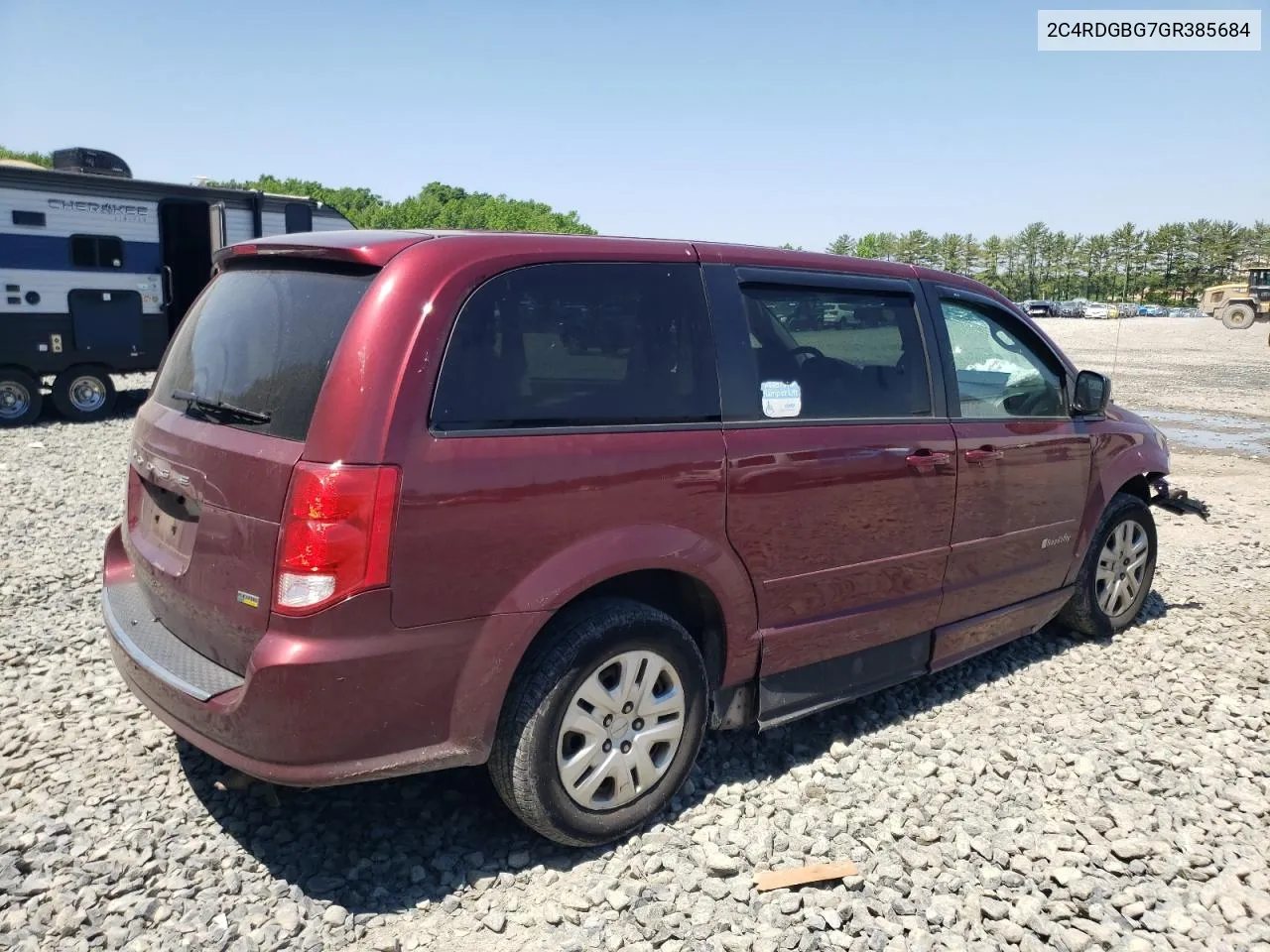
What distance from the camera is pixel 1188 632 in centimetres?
544

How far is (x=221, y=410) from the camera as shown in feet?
9.93

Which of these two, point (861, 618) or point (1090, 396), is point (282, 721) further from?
point (1090, 396)

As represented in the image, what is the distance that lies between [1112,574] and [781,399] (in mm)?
2850

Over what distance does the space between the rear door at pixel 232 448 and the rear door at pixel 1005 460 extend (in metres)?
2.71

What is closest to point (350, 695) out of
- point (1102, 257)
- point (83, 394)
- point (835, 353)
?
point (835, 353)

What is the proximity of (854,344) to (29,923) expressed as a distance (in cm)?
344

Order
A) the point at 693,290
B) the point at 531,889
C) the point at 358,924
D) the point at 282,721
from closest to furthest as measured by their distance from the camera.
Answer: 1. the point at 282,721
2. the point at 358,924
3. the point at 531,889
4. the point at 693,290

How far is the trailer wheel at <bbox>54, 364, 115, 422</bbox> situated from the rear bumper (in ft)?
39.1

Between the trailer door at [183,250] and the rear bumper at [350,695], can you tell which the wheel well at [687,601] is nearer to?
the rear bumper at [350,695]

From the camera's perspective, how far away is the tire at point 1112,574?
5.14 m

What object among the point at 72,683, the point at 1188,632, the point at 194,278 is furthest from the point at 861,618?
the point at 194,278

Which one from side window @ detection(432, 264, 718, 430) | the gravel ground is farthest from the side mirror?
side window @ detection(432, 264, 718, 430)

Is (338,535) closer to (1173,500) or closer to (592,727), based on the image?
(592,727)

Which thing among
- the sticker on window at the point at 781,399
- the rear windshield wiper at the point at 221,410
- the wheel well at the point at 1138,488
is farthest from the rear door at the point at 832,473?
the wheel well at the point at 1138,488
